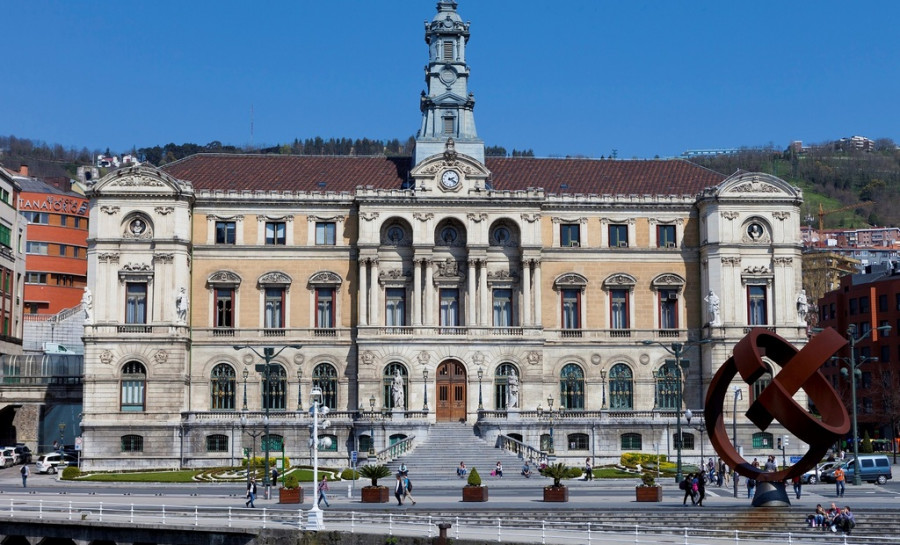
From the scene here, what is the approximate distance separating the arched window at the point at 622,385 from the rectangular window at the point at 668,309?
158 inches

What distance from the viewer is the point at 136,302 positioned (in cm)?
9269

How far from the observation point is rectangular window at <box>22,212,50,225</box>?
148 meters

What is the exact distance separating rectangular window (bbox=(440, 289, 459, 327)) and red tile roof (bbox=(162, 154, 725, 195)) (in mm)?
8626

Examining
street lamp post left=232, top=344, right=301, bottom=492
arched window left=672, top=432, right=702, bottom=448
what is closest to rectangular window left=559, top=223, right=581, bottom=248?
arched window left=672, top=432, right=702, bottom=448

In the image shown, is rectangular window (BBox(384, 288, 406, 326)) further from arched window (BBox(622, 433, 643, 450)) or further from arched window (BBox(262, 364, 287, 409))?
arched window (BBox(622, 433, 643, 450))

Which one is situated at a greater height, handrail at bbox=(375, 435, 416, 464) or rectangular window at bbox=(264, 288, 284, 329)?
rectangular window at bbox=(264, 288, 284, 329)

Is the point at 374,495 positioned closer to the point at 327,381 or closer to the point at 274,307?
the point at 327,381

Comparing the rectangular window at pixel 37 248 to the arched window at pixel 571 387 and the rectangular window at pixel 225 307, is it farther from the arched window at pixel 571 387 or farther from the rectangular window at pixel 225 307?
the arched window at pixel 571 387

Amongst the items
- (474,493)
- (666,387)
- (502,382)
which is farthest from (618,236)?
(474,493)

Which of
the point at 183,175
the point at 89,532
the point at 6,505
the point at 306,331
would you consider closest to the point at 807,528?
the point at 89,532

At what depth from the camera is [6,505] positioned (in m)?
60.2

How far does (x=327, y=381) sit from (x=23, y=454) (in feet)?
71.1

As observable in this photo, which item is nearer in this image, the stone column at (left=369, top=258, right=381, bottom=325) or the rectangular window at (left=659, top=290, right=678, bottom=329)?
the stone column at (left=369, top=258, right=381, bottom=325)

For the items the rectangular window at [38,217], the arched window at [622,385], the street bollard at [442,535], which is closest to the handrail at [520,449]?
the arched window at [622,385]
